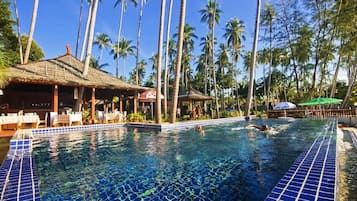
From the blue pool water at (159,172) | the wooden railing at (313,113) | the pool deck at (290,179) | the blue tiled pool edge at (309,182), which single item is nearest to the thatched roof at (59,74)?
the blue pool water at (159,172)

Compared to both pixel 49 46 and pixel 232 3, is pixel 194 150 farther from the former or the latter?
pixel 49 46

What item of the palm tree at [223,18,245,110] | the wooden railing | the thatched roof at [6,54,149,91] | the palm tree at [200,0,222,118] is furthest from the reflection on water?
the palm tree at [223,18,245,110]

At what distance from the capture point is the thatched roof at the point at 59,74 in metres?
11.8

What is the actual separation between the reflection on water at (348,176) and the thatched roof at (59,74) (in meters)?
12.6

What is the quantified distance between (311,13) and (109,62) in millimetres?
33674

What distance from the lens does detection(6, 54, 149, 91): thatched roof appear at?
38.8 ft

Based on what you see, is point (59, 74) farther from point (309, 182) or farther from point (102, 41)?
point (102, 41)

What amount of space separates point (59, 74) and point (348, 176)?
15.0 m

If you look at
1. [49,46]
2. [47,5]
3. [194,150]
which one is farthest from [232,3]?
[49,46]

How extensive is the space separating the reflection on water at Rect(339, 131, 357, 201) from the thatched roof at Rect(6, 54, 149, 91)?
1262 centimetres

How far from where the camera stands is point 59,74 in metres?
14.2

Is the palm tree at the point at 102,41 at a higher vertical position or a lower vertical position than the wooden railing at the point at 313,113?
higher

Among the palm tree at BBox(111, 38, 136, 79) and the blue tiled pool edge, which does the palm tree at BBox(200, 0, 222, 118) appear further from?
the blue tiled pool edge

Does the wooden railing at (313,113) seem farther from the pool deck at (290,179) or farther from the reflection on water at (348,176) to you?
the pool deck at (290,179)
